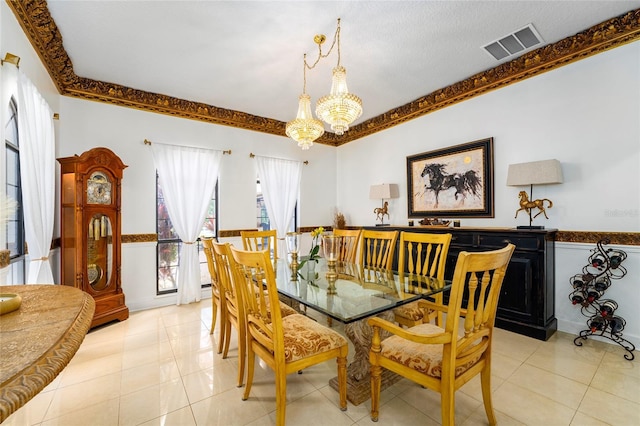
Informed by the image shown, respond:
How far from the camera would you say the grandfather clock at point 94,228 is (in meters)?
2.89

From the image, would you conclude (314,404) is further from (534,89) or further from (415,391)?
(534,89)

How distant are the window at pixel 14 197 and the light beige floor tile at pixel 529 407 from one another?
3755mm

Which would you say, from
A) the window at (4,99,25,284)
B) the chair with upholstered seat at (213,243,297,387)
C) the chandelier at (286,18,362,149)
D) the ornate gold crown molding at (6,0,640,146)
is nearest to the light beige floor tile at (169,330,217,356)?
the chair with upholstered seat at (213,243,297,387)

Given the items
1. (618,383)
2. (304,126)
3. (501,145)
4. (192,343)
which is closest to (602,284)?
(618,383)

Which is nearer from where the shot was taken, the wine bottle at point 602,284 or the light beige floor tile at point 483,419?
the light beige floor tile at point 483,419

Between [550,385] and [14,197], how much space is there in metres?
4.47

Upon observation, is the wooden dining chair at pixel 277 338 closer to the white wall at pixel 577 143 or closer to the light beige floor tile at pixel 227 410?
the light beige floor tile at pixel 227 410

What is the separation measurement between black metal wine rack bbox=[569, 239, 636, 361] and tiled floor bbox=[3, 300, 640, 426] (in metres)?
0.12

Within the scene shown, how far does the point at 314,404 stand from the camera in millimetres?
1799

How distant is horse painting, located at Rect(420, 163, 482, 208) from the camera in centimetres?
341

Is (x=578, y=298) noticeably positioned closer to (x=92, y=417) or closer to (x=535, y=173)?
(x=535, y=173)

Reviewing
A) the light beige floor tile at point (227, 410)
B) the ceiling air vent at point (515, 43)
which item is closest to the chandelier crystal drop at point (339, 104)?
the ceiling air vent at point (515, 43)

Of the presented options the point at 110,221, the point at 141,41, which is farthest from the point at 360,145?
the point at 110,221

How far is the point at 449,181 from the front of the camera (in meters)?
3.65
